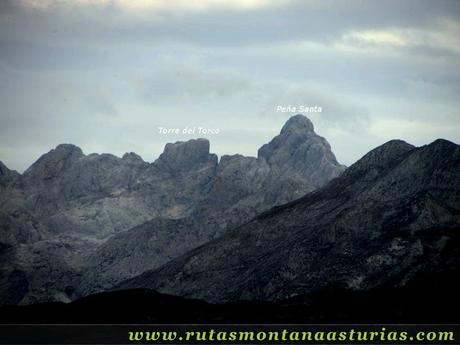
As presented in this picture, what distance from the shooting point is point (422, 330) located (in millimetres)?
158625

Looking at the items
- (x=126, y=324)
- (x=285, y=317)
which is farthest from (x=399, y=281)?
(x=126, y=324)

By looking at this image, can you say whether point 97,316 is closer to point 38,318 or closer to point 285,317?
point 38,318

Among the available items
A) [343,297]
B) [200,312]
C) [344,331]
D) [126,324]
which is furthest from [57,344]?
[343,297]

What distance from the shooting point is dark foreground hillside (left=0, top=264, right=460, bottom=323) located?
170 meters

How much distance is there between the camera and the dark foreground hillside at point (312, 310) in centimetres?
17012

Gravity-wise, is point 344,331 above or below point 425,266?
below

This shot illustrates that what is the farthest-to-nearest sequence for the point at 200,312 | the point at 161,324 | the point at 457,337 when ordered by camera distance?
the point at 200,312 → the point at 161,324 → the point at 457,337

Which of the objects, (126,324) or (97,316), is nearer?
(126,324)

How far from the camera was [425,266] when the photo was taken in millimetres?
199625

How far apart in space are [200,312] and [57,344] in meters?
38.6

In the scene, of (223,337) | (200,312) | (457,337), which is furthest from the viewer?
(200,312)

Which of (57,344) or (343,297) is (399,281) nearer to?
(343,297)

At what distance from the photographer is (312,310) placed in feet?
603

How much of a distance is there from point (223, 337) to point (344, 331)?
22.3 m
